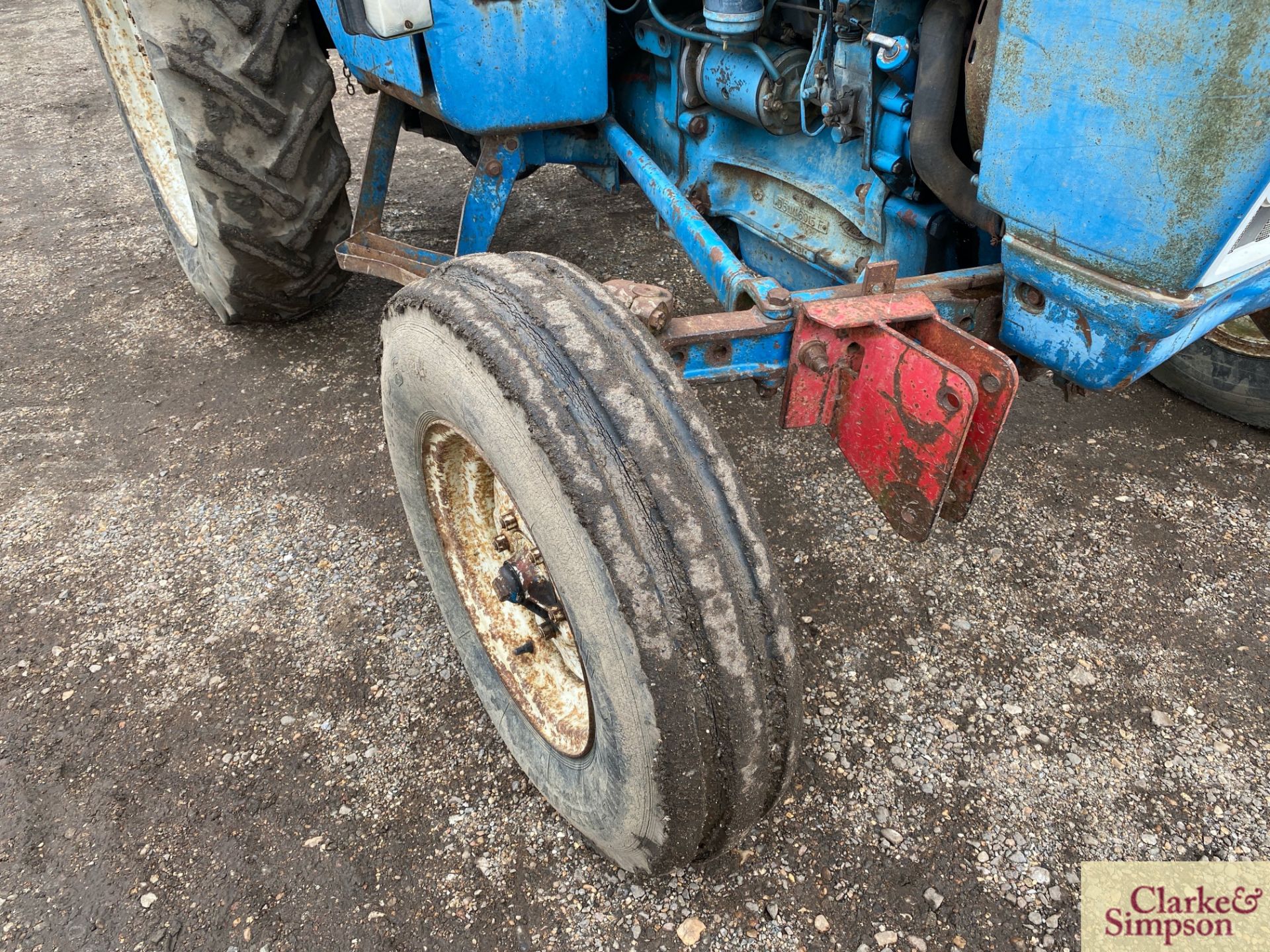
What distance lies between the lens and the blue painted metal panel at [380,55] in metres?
2.14

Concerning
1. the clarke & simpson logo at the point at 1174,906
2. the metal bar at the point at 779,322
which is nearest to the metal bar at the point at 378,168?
the metal bar at the point at 779,322

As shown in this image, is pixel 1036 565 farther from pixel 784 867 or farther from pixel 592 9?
pixel 592 9

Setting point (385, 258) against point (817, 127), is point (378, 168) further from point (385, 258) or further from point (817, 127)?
point (817, 127)

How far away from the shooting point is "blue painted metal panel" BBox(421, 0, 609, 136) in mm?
2047

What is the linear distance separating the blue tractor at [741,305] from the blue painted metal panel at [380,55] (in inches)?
0.6

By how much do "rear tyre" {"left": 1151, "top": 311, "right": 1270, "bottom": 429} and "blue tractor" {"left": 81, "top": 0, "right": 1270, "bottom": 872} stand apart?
3.82 feet

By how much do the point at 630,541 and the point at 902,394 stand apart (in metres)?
0.51

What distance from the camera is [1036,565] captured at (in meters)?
2.21

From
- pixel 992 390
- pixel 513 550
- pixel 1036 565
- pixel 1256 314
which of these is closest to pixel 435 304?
pixel 513 550

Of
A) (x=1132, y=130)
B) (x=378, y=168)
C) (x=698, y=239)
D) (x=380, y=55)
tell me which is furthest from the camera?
(x=378, y=168)

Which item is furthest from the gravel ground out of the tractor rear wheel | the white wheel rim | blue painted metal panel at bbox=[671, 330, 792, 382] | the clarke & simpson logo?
blue painted metal panel at bbox=[671, 330, 792, 382]

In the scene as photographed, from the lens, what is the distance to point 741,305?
5.57 feet

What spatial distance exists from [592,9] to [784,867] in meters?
2.00

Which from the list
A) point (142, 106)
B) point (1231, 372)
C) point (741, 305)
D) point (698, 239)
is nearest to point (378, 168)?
point (142, 106)
